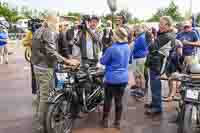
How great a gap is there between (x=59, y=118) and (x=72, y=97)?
0.41m

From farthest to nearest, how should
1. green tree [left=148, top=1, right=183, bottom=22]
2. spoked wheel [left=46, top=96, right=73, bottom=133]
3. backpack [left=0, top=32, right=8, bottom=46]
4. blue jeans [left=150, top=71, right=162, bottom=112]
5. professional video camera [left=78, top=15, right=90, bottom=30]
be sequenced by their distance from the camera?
green tree [left=148, top=1, right=183, bottom=22]
backpack [left=0, top=32, right=8, bottom=46]
professional video camera [left=78, top=15, right=90, bottom=30]
blue jeans [left=150, top=71, right=162, bottom=112]
spoked wheel [left=46, top=96, right=73, bottom=133]

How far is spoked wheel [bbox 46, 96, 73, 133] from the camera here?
5090 mm

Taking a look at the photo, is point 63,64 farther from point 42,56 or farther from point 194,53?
point 194,53

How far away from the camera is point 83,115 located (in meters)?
6.71

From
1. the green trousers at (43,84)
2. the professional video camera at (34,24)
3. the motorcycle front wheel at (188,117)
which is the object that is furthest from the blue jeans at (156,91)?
the professional video camera at (34,24)

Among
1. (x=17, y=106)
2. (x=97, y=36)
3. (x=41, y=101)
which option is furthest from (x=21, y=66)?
(x=41, y=101)

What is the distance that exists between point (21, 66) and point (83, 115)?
27.5ft

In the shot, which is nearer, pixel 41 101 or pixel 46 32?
pixel 46 32

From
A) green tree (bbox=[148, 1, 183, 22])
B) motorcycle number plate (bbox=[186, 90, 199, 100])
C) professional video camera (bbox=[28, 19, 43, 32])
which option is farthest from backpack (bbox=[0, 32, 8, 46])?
green tree (bbox=[148, 1, 183, 22])

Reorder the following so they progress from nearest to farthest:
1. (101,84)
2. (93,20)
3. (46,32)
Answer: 1. (46,32)
2. (101,84)
3. (93,20)

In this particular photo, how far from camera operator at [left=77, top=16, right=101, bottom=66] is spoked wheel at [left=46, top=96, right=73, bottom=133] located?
1.68m

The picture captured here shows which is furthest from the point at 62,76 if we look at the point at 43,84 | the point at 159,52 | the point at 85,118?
the point at 159,52

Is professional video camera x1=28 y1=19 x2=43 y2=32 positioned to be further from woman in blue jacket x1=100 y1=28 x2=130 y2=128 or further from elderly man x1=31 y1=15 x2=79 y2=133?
woman in blue jacket x1=100 y1=28 x2=130 y2=128

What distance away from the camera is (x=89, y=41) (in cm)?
694
